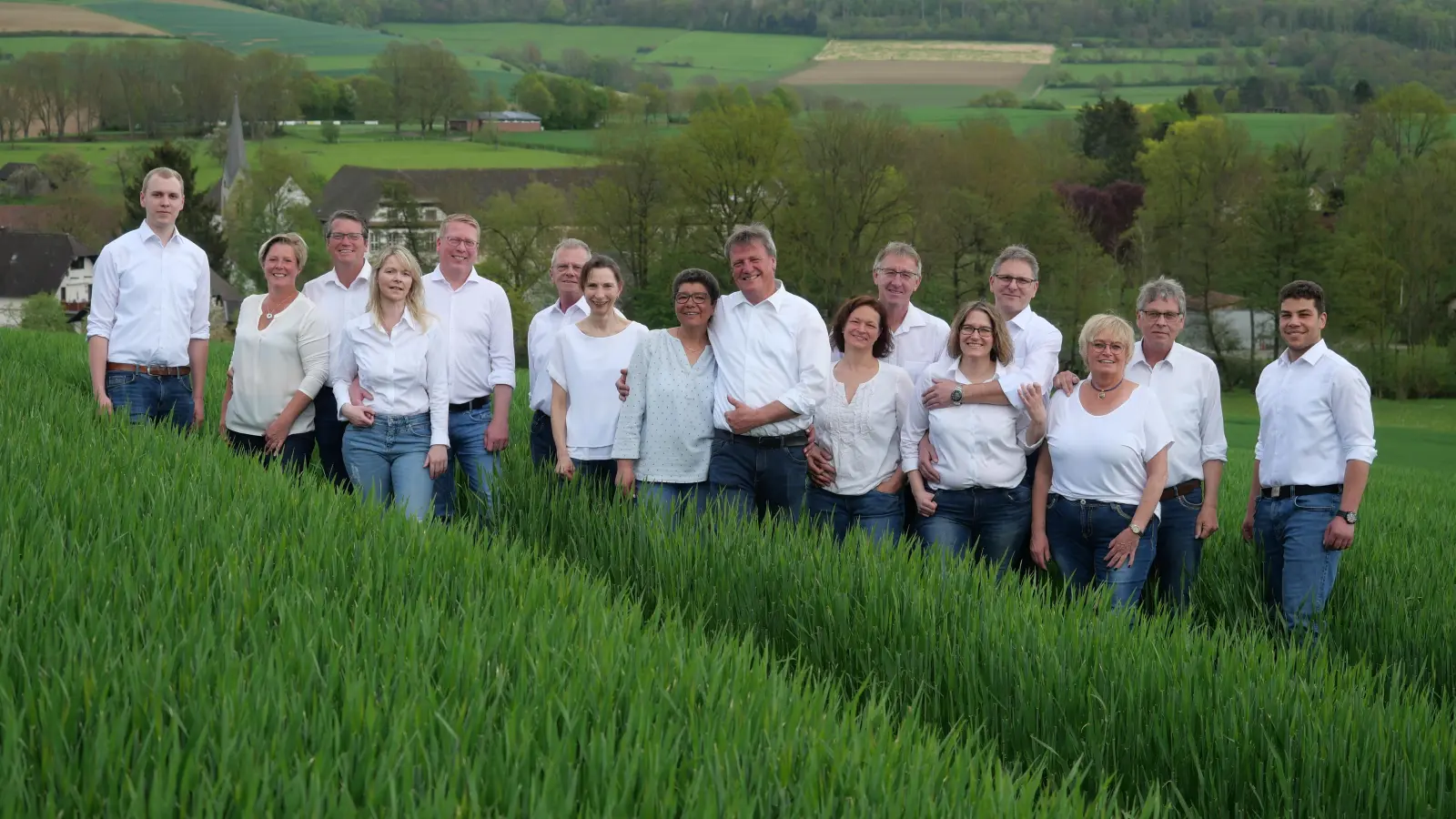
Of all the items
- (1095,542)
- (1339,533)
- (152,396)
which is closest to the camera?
(1339,533)

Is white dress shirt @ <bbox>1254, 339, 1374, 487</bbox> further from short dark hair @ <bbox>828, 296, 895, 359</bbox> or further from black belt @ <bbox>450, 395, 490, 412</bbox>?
black belt @ <bbox>450, 395, 490, 412</bbox>

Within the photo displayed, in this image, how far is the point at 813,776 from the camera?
9.85 feet

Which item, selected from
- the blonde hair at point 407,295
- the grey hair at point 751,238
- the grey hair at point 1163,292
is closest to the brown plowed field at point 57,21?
the blonde hair at point 407,295

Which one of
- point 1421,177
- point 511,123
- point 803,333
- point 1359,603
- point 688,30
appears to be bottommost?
point 1359,603

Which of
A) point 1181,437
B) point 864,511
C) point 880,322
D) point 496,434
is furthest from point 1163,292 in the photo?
point 496,434

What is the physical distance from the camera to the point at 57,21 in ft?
417

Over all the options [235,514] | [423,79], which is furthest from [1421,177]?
[423,79]

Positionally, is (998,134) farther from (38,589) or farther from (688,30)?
(688,30)

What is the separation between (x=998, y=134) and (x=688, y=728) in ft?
228

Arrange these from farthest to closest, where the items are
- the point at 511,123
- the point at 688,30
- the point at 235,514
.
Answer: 1. the point at 688,30
2. the point at 511,123
3. the point at 235,514

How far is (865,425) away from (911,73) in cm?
13901

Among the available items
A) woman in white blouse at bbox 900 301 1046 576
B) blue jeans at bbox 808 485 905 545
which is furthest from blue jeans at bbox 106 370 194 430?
woman in white blouse at bbox 900 301 1046 576

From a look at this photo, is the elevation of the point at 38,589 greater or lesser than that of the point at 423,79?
lesser

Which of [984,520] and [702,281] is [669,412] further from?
[984,520]
